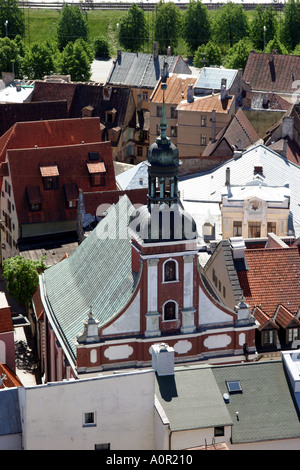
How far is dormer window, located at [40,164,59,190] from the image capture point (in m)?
124

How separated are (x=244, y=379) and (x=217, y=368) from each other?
190 cm

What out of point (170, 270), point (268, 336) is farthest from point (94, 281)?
point (268, 336)

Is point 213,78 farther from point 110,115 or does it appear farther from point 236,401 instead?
point 236,401

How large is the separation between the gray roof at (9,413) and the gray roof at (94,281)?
10624mm

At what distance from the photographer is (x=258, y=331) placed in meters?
86.8

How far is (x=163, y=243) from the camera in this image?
7938cm

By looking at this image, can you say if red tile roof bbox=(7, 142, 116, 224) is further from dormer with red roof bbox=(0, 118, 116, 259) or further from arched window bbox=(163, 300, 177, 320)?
arched window bbox=(163, 300, 177, 320)

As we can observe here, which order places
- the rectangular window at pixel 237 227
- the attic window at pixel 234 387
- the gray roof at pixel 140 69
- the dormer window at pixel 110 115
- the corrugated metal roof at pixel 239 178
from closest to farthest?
the attic window at pixel 234 387
the rectangular window at pixel 237 227
the corrugated metal roof at pixel 239 178
the dormer window at pixel 110 115
the gray roof at pixel 140 69

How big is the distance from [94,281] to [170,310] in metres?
8.63

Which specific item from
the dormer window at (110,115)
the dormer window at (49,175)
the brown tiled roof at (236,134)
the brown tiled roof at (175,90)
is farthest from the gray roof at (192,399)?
the dormer window at (110,115)

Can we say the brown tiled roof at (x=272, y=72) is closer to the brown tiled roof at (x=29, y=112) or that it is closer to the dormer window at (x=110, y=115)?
the dormer window at (x=110, y=115)

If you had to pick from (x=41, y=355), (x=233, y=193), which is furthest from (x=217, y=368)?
(x=233, y=193)

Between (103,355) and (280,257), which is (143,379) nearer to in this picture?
(103,355)

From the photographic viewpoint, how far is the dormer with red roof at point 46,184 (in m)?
123
